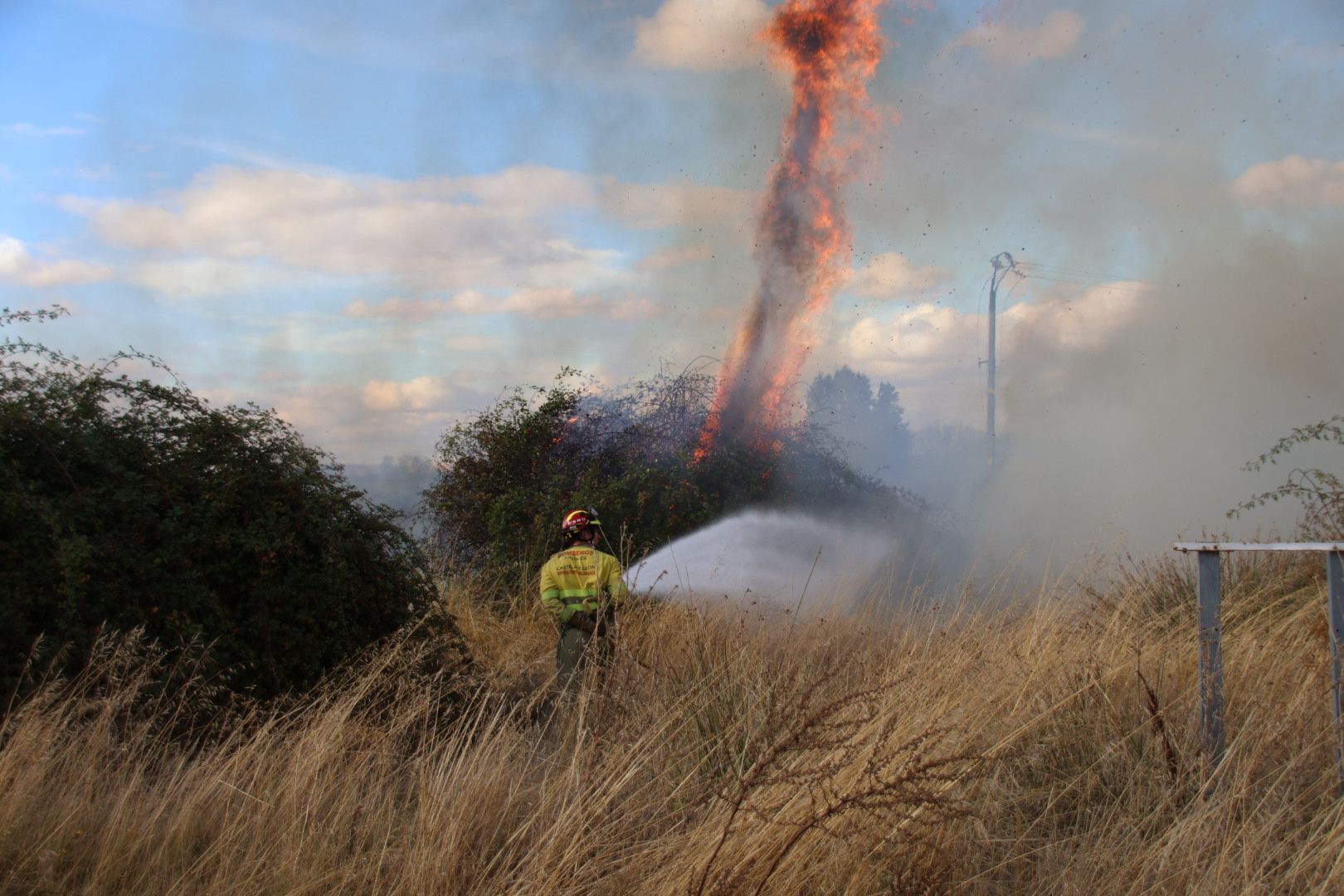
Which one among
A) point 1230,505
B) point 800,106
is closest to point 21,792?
point 800,106

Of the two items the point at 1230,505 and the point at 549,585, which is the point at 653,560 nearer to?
the point at 549,585

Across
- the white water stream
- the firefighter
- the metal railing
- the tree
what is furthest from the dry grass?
the tree

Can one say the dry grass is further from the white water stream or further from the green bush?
the white water stream

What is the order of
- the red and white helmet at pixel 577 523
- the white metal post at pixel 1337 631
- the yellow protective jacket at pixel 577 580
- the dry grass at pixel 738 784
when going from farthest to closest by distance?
the red and white helmet at pixel 577 523 → the yellow protective jacket at pixel 577 580 → the white metal post at pixel 1337 631 → the dry grass at pixel 738 784

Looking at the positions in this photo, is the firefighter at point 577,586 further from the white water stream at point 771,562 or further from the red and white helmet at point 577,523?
the white water stream at point 771,562

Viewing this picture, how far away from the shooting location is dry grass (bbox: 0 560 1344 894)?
149 inches

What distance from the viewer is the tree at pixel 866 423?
2162cm

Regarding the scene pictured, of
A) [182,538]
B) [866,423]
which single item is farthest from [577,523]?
[866,423]

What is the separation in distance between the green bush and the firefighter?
105 cm

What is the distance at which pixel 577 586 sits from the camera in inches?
298

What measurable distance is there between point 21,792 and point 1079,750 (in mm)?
4950

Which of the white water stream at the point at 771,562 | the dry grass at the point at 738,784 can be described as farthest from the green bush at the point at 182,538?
the white water stream at the point at 771,562

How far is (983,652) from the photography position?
6172 mm

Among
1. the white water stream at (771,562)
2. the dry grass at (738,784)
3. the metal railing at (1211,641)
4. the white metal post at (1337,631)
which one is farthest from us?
the white water stream at (771,562)
